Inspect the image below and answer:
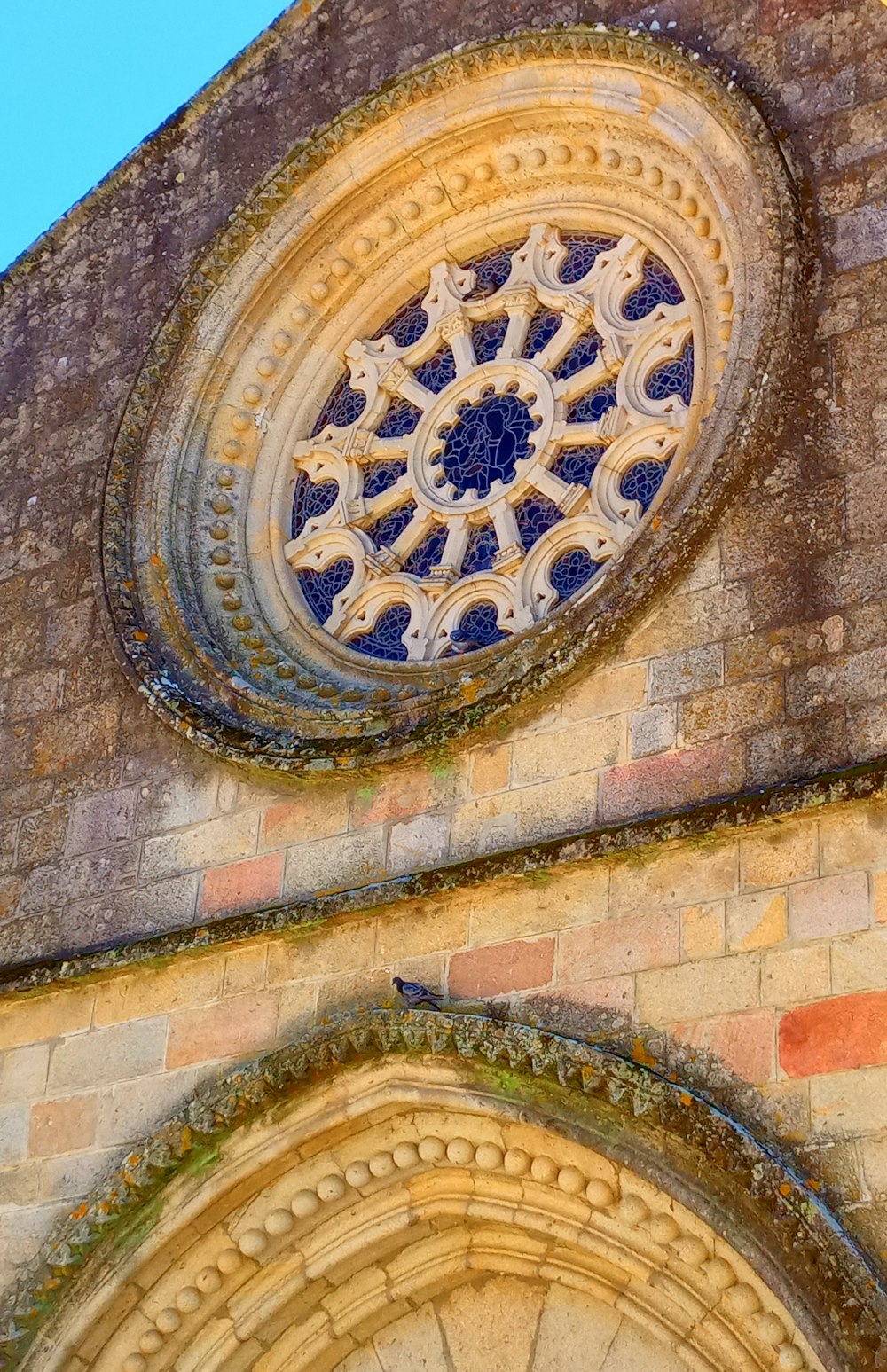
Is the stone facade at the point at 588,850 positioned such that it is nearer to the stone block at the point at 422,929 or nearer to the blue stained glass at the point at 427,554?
the stone block at the point at 422,929

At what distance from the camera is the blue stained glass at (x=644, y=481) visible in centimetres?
941

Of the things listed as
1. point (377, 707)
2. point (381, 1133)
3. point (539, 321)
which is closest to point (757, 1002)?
point (381, 1133)

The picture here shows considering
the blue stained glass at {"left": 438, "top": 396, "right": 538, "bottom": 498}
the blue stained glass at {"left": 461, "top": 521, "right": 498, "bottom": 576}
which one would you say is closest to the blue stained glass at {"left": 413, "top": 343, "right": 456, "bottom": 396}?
the blue stained glass at {"left": 438, "top": 396, "right": 538, "bottom": 498}

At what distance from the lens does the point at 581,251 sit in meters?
10.3

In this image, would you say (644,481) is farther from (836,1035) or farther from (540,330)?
(836,1035)

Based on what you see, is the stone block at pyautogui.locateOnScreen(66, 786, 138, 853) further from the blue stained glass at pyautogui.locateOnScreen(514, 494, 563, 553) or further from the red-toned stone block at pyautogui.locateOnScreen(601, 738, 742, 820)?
the red-toned stone block at pyautogui.locateOnScreen(601, 738, 742, 820)

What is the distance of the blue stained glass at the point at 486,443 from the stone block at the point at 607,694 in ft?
5.13

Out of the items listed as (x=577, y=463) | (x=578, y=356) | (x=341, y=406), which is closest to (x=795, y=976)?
(x=577, y=463)

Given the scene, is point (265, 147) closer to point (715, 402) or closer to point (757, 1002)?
point (715, 402)

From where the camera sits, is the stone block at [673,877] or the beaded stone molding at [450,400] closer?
the stone block at [673,877]

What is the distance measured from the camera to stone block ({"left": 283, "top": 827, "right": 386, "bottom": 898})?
872 cm

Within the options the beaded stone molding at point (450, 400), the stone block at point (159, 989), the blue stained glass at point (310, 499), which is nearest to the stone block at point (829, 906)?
the beaded stone molding at point (450, 400)

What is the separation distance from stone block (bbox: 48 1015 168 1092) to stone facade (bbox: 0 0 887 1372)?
12mm

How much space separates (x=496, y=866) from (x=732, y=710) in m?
0.95
